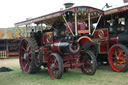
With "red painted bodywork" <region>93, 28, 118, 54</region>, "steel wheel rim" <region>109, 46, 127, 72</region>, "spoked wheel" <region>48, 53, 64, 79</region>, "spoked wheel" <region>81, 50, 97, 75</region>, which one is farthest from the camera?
"red painted bodywork" <region>93, 28, 118, 54</region>

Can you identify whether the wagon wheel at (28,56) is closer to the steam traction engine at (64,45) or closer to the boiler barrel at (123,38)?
the steam traction engine at (64,45)

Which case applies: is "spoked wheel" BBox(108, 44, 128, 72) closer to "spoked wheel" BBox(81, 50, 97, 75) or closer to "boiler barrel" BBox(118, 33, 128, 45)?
"boiler barrel" BBox(118, 33, 128, 45)

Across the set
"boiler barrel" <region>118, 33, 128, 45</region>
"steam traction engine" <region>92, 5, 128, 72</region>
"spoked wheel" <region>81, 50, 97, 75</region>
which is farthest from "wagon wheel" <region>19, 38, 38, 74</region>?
"boiler barrel" <region>118, 33, 128, 45</region>

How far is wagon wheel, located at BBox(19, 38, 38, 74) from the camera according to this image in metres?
7.12

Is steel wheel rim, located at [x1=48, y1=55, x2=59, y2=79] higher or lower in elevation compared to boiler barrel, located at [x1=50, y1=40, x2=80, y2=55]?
lower

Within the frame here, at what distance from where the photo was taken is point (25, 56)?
25.2 ft

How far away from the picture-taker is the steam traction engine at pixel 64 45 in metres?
6.21

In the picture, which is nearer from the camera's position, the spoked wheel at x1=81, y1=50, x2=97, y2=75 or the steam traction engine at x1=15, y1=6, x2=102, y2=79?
the steam traction engine at x1=15, y1=6, x2=102, y2=79

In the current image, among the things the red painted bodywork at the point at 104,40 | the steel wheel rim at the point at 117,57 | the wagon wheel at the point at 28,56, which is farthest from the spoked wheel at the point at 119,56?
the wagon wheel at the point at 28,56

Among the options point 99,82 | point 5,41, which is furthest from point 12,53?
point 99,82

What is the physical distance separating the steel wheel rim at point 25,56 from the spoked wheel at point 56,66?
1423 mm

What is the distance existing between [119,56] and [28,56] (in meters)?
3.53

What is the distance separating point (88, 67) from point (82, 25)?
1.59 meters

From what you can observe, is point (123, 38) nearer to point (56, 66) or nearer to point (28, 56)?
point (56, 66)
